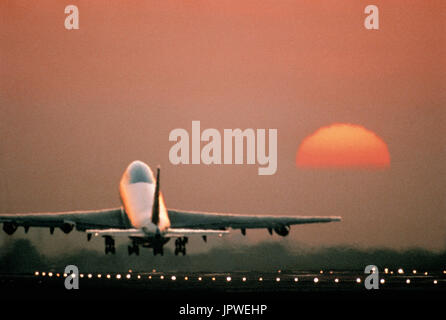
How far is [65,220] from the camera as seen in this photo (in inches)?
3834

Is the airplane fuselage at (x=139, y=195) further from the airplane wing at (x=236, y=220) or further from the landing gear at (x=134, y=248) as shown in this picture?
the airplane wing at (x=236, y=220)

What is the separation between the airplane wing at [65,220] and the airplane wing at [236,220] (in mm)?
7712

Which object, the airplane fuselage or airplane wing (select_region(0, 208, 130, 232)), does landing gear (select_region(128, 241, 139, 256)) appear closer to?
the airplane fuselage

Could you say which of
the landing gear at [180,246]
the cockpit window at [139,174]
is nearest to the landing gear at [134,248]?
the landing gear at [180,246]

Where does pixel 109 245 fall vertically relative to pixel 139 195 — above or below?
below

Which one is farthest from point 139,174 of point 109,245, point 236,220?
point 109,245

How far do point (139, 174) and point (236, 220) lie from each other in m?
14.8

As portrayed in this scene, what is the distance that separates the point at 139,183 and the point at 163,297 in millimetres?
48826

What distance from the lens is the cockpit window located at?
366 feet

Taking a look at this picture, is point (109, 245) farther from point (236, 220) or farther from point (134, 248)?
point (236, 220)
